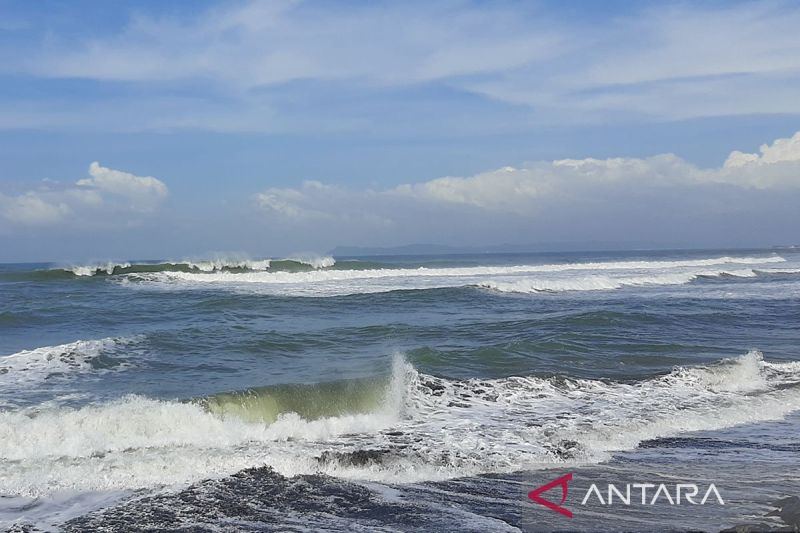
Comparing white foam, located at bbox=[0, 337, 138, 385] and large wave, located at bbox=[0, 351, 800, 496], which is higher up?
white foam, located at bbox=[0, 337, 138, 385]

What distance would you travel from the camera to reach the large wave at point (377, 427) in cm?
705

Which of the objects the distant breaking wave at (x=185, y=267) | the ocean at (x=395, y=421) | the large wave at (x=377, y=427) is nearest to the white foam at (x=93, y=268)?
the distant breaking wave at (x=185, y=267)

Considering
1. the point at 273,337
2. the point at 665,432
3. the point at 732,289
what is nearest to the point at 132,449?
the point at 665,432

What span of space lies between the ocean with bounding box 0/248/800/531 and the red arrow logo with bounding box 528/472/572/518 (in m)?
0.05

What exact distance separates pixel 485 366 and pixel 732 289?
74.5ft

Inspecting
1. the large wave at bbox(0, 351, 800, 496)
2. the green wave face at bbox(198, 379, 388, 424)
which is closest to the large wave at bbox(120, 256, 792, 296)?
the green wave face at bbox(198, 379, 388, 424)

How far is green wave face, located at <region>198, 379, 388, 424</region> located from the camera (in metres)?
9.30

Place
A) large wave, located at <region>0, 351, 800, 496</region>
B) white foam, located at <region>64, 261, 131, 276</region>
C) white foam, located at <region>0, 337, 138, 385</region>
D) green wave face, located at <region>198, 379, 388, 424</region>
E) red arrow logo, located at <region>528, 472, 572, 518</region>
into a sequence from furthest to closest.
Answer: white foam, located at <region>64, 261, 131, 276</region>, white foam, located at <region>0, 337, 138, 385</region>, green wave face, located at <region>198, 379, 388, 424</region>, large wave, located at <region>0, 351, 800, 496</region>, red arrow logo, located at <region>528, 472, 572, 518</region>

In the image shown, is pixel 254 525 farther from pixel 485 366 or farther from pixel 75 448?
pixel 485 366

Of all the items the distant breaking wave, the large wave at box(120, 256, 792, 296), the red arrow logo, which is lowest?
the red arrow logo

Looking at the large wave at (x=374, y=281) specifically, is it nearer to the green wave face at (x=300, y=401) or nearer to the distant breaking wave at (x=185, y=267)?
the distant breaking wave at (x=185, y=267)

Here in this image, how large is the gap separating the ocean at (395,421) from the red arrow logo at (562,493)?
0.05m

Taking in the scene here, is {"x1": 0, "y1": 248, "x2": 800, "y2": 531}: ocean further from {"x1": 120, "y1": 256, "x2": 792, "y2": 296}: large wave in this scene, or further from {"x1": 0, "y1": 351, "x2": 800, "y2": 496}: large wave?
{"x1": 120, "y1": 256, "x2": 792, "y2": 296}: large wave

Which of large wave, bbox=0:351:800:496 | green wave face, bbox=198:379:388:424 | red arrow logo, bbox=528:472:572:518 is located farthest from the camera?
green wave face, bbox=198:379:388:424
